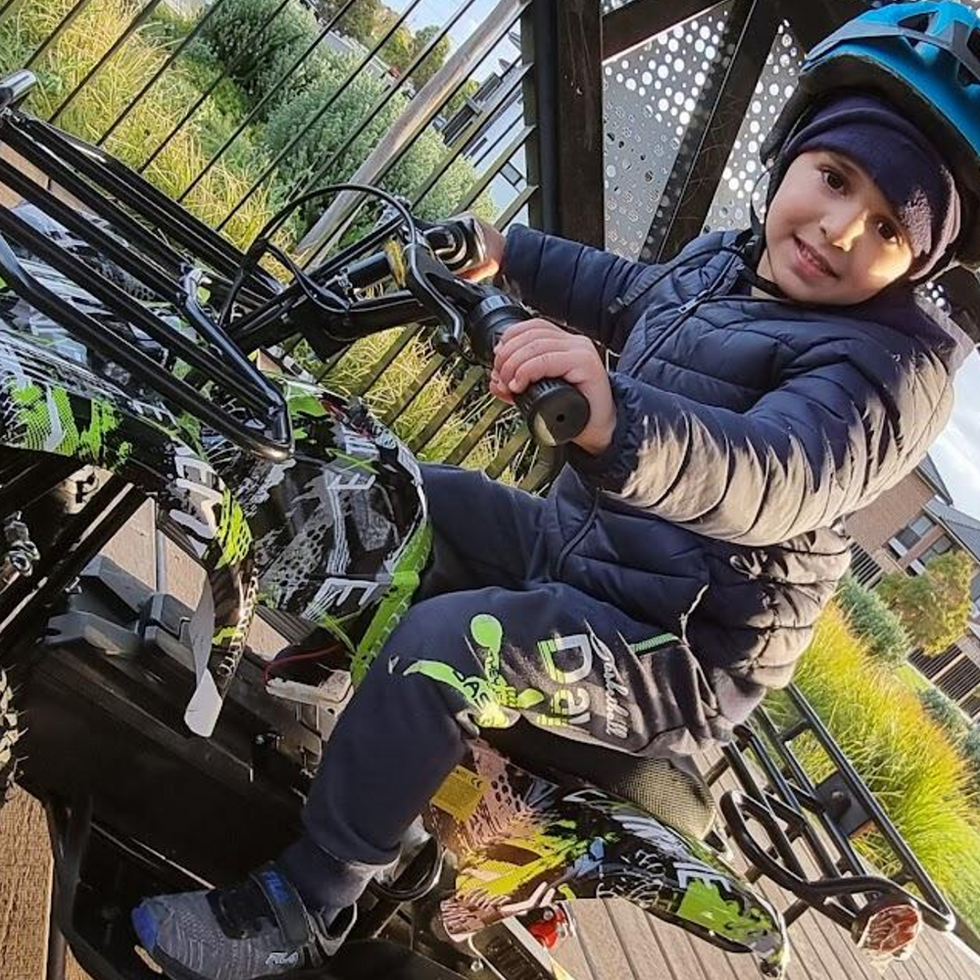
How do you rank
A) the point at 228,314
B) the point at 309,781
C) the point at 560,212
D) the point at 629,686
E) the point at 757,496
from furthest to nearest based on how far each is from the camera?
the point at 560,212 → the point at 309,781 → the point at 629,686 → the point at 228,314 → the point at 757,496

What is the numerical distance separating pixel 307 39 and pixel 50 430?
25.4 feet

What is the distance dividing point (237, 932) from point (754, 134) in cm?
241

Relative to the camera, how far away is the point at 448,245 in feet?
5.90

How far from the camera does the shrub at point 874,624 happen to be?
10.9 metres

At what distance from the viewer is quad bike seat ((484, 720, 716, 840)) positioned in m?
1.70

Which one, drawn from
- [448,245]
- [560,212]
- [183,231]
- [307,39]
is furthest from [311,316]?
[307,39]

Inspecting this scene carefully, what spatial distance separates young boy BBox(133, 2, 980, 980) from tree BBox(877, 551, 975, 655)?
13340mm

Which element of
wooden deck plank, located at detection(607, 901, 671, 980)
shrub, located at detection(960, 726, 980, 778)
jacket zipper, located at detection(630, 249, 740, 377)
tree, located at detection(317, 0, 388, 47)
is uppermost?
tree, located at detection(317, 0, 388, 47)

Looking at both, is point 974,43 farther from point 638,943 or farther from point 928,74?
point 638,943

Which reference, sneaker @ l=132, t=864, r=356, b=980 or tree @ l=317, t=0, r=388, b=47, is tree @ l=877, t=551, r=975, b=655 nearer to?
tree @ l=317, t=0, r=388, b=47

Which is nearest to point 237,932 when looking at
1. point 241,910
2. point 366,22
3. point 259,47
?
point 241,910

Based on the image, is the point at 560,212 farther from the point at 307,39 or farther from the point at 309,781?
the point at 307,39

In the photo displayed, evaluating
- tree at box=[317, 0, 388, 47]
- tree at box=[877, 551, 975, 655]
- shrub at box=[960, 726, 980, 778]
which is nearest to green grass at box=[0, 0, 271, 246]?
shrub at box=[960, 726, 980, 778]

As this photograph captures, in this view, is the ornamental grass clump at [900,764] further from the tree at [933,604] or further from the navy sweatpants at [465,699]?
the tree at [933,604]
